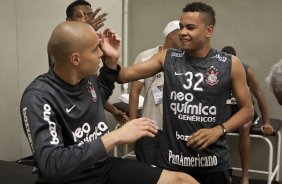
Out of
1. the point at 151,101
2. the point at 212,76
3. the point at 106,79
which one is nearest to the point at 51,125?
the point at 106,79

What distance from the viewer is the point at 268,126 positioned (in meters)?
3.62

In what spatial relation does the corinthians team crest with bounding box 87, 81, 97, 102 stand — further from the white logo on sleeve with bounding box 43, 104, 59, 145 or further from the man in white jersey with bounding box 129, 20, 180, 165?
the man in white jersey with bounding box 129, 20, 180, 165

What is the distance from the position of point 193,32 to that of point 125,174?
103cm

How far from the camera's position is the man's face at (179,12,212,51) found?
7.47ft

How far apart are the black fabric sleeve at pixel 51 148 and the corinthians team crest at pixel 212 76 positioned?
2.99ft

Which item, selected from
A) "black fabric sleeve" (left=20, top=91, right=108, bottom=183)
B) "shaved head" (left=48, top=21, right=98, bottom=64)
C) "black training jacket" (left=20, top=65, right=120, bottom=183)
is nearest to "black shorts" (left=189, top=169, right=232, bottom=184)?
"black training jacket" (left=20, top=65, right=120, bottom=183)

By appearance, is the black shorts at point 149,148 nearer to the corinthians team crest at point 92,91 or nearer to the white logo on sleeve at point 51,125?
the corinthians team crest at point 92,91

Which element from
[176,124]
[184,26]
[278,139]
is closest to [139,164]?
[176,124]

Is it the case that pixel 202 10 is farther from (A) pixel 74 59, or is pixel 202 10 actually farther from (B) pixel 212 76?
(A) pixel 74 59

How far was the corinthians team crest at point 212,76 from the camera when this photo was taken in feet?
7.11

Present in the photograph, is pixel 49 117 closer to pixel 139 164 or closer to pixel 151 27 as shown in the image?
pixel 139 164

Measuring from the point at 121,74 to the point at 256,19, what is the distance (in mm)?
2636

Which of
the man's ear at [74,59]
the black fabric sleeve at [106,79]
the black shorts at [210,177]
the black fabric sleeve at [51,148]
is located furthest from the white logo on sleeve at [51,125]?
the black shorts at [210,177]

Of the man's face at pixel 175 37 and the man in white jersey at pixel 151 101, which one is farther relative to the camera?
the man's face at pixel 175 37
